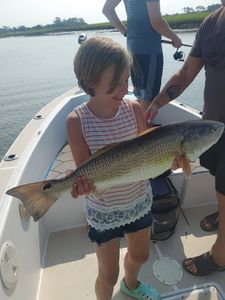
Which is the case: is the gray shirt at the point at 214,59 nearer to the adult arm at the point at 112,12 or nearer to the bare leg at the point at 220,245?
the bare leg at the point at 220,245

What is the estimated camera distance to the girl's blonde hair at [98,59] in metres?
1.73

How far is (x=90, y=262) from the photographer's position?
288 cm

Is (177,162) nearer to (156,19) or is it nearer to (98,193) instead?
(98,193)

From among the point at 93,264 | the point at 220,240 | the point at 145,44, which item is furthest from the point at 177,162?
the point at 145,44

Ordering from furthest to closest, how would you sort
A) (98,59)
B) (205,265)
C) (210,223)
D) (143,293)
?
1. (210,223)
2. (205,265)
3. (143,293)
4. (98,59)

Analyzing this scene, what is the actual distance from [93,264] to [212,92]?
1575 millimetres

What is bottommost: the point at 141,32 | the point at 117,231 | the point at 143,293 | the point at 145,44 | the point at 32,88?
the point at 32,88

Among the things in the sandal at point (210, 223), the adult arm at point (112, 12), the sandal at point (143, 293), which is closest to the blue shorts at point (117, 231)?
the sandal at point (143, 293)

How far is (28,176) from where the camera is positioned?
2688mm

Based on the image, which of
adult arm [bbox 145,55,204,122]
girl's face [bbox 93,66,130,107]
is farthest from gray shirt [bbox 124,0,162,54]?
girl's face [bbox 93,66,130,107]

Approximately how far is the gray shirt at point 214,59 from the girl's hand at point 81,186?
104cm

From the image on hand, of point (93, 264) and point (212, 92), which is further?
point (93, 264)

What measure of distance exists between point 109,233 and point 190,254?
122cm

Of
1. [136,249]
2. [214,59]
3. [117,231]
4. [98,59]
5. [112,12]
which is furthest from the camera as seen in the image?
[112,12]
